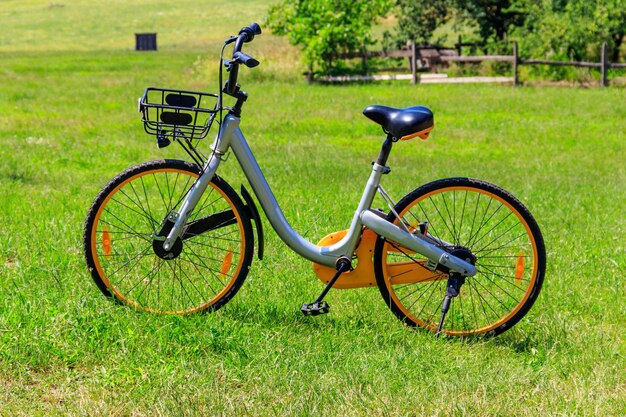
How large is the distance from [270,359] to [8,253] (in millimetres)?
3016

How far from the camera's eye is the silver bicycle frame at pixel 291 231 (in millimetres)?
5297

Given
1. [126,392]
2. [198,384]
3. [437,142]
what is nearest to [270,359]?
[198,384]

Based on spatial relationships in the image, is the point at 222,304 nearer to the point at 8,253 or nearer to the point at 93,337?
the point at 93,337

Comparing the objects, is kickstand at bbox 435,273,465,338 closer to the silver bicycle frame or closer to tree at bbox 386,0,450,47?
the silver bicycle frame

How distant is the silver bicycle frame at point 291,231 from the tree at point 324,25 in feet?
79.6

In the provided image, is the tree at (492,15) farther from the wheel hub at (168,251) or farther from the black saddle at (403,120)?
the wheel hub at (168,251)

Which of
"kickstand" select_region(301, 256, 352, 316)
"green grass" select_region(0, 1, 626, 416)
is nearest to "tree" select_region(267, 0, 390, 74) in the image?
"green grass" select_region(0, 1, 626, 416)

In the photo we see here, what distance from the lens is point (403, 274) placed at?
5484 mm

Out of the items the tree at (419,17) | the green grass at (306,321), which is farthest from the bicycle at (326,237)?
the tree at (419,17)

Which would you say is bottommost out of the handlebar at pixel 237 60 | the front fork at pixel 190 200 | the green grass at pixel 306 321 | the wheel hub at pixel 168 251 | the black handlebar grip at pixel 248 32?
the green grass at pixel 306 321

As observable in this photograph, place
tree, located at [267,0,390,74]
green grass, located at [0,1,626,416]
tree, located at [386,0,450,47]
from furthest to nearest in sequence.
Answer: tree, located at [386,0,450,47], tree, located at [267,0,390,74], green grass, located at [0,1,626,416]

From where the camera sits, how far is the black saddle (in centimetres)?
518

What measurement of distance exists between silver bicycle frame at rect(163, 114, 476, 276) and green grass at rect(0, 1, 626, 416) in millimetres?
430

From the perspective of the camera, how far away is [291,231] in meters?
5.57
